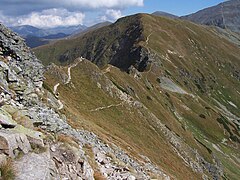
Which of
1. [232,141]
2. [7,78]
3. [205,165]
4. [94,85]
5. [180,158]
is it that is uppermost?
[7,78]

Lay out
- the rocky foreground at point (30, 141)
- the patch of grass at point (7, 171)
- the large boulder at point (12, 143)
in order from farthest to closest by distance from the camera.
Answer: the rocky foreground at point (30, 141) < the large boulder at point (12, 143) < the patch of grass at point (7, 171)

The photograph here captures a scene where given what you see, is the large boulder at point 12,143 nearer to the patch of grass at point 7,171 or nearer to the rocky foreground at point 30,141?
the rocky foreground at point 30,141

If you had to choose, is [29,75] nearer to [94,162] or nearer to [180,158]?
[94,162]

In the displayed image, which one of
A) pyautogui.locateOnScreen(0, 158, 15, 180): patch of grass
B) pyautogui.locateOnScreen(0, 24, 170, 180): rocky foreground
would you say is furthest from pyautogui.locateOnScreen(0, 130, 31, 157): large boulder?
pyautogui.locateOnScreen(0, 158, 15, 180): patch of grass

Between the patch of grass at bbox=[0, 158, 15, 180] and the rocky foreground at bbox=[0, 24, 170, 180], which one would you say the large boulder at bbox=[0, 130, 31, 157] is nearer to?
the rocky foreground at bbox=[0, 24, 170, 180]

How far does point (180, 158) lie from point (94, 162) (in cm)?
6458

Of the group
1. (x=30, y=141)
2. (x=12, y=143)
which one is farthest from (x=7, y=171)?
(x=30, y=141)

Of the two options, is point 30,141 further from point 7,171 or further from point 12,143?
point 7,171

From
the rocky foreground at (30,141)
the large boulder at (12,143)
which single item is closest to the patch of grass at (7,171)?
the rocky foreground at (30,141)

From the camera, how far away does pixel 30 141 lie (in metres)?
18.9

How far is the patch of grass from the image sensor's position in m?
15.1

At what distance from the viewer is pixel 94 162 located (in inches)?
1008

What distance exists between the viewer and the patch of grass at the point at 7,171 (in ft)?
49.6

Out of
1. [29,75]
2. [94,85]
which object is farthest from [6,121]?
[94,85]
